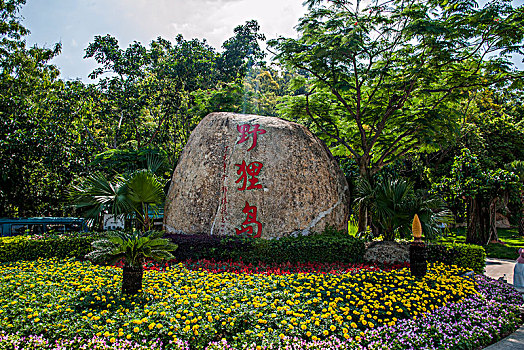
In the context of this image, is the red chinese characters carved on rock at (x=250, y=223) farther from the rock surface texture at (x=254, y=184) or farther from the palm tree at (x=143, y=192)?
the palm tree at (x=143, y=192)

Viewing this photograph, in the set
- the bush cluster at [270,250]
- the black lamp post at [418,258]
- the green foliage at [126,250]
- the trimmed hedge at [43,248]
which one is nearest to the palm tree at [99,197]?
the trimmed hedge at [43,248]

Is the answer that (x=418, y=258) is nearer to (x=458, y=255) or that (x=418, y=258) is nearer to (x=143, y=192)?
(x=458, y=255)

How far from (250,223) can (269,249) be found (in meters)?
1.06

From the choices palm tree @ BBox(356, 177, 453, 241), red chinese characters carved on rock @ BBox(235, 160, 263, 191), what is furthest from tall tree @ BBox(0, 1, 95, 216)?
palm tree @ BBox(356, 177, 453, 241)

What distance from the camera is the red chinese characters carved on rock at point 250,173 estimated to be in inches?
361

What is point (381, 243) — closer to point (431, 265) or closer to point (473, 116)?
point (431, 265)

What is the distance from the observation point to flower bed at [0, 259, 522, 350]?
13.1 ft

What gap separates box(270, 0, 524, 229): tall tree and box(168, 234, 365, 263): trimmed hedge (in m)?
3.23

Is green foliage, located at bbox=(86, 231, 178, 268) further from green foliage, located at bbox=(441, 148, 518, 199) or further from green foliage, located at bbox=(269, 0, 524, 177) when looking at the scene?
green foliage, located at bbox=(441, 148, 518, 199)

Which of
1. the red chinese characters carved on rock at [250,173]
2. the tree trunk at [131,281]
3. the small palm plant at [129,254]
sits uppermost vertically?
the red chinese characters carved on rock at [250,173]

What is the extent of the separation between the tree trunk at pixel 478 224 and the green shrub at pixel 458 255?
9.59 meters

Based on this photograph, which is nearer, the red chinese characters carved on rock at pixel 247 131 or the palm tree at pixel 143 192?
the palm tree at pixel 143 192

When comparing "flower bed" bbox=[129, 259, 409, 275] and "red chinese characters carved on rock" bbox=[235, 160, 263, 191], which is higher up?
"red chinese characters carved on rock" bbox=[235, 160, 263, 191]

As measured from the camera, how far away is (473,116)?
19.7 m
